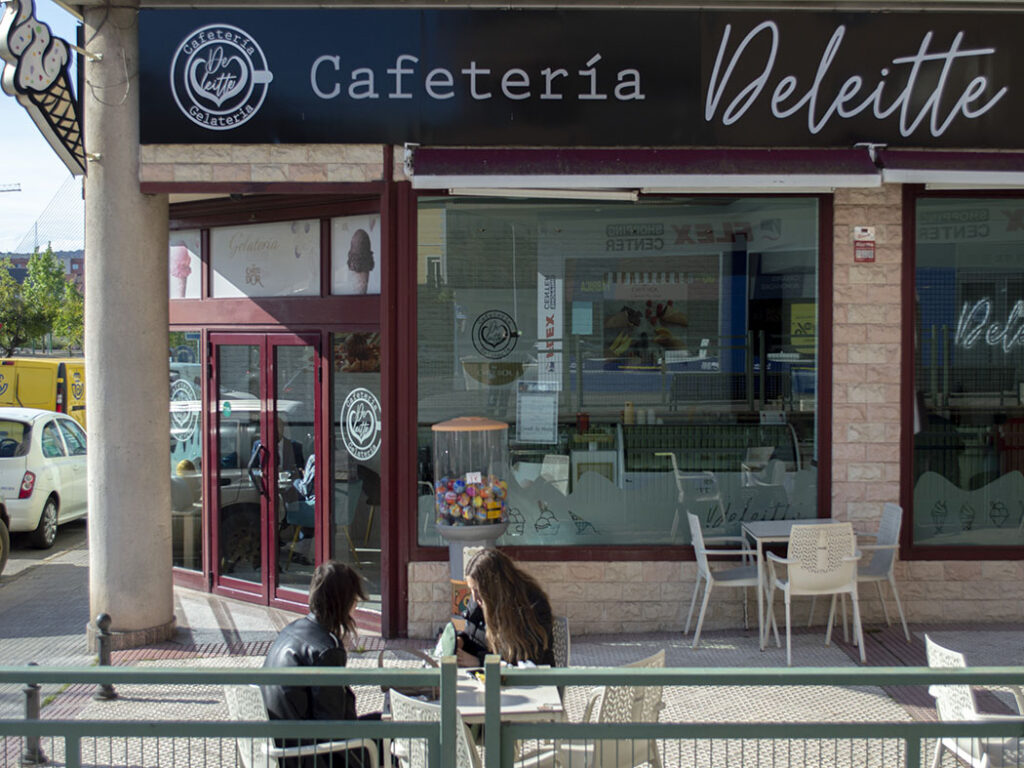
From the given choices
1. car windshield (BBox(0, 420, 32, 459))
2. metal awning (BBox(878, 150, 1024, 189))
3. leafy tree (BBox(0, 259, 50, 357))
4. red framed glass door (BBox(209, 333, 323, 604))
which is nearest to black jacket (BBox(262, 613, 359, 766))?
red framed glass door (BBox(209, 333, 323, 604))

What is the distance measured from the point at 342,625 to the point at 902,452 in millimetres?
4860

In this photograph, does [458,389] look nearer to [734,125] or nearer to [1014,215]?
[734,125]

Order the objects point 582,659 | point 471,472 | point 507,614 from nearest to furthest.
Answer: point 507,614 < point 582,659 < point 471,472

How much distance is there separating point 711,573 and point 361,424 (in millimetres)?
2867

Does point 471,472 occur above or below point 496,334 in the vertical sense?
below

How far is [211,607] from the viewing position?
8.55 m

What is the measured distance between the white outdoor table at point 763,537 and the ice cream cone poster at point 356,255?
3.31 metres

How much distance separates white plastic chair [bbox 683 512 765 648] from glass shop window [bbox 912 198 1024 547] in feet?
4.56

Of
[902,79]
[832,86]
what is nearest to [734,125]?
[832,86]

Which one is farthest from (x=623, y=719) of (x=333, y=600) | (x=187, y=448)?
(x=187, y=448)

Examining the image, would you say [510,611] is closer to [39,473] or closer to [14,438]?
[39,473]

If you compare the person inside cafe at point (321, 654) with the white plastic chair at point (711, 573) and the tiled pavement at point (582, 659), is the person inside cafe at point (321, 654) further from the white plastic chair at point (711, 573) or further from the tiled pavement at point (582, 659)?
the white plastic chair at point (711, 573)

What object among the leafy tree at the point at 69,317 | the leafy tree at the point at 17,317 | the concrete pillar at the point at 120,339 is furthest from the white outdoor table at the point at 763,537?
the leafy tree at the point at 69,317

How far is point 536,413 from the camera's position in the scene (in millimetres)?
7914
